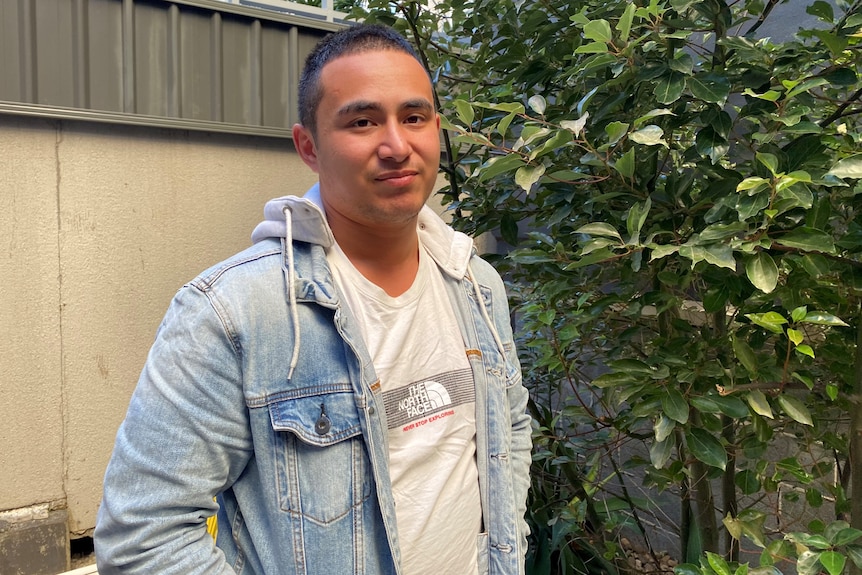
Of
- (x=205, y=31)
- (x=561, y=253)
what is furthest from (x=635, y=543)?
(x=205, y=31)

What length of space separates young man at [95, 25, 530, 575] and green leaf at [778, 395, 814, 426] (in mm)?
690

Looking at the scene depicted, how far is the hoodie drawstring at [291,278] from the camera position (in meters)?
1.32

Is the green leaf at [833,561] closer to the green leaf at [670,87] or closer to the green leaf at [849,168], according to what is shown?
the green leaf at [849,168]

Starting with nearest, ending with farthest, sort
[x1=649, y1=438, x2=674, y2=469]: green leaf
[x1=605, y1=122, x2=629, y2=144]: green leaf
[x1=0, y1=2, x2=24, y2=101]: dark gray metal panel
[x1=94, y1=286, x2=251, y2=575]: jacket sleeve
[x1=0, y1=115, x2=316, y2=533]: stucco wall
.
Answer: [x1=94, y1=286, x2=251, y2=575]: jacket sleeve
[x1=605, y1=122, x2=629, y2=144]: green leaf
[x1=649, y1=438, x2=674, y2=469]: green leaf
[x1=0, y1=2, x2=24, y2=101]: dark gray metal panel
[x1=0, y1=115, x2=316, y2=533]: stucco wall

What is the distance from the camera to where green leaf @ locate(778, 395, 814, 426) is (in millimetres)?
1712

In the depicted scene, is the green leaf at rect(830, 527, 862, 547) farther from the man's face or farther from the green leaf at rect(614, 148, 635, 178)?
the man's face

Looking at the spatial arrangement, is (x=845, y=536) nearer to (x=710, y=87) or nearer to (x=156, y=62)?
(x=710, y=87)

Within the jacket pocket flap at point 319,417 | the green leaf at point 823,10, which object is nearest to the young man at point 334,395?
the jacket pocket flap at point 319,417

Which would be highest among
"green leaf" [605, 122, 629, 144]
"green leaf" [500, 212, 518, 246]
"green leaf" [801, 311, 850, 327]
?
"green leaf" [605, 122, 629, 144]

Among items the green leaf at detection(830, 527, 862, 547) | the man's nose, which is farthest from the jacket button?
the green leaf at detection(830, 527, 862, 547)

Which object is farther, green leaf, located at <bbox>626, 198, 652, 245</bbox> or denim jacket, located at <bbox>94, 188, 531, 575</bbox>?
green leaf, located at <bbox>626, 198, 652, 245</bbox>

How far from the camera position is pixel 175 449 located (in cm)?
123

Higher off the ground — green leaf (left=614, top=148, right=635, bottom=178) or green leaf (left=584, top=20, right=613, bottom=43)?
green leaf (left=584, top=20, right=613, bottom=43)

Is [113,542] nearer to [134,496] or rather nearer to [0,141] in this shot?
[134,496]
